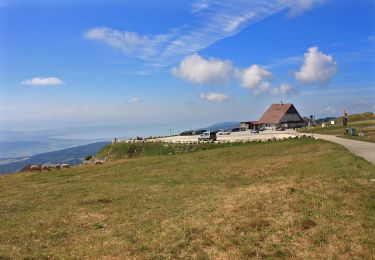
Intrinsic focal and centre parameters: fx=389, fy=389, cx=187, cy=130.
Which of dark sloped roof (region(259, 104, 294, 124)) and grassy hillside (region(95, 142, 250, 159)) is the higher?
dark sloped roof (region(259, 104, 294, 124))

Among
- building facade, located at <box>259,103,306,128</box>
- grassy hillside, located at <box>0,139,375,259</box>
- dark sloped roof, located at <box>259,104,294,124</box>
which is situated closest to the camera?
grassy hillside, located at <box>0,139,375,259</box>

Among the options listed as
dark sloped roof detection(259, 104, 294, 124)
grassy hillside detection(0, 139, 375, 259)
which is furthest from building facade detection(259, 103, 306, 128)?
grassy hillside detection(0, 139, 375, 259)

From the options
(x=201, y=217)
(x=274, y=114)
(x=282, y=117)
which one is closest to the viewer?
(x=201, y=217)

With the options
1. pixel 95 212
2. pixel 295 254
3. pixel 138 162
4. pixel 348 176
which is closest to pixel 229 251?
pixel 295 254

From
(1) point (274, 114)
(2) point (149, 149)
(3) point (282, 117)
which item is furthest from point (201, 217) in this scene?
(1) point (274, 114)

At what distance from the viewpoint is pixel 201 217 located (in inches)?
780

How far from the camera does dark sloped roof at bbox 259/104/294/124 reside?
15251cm

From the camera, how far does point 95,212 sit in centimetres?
2412

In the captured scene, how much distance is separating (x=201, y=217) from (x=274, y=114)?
141464 millimetres

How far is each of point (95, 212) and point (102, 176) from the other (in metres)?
21.3

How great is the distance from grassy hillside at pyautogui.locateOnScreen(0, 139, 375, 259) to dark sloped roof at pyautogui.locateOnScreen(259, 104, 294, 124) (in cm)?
11712

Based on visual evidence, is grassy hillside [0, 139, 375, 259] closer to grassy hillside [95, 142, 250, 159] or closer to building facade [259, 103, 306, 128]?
grassy hillside [95, 142, 250, 159]

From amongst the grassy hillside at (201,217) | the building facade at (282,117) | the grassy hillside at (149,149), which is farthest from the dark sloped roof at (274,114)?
the grassy hillside at (201,217)

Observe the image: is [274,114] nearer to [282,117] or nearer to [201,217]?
[282,117]
